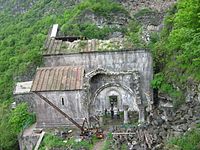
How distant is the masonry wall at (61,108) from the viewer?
21359mm

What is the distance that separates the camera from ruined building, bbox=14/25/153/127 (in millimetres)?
21469

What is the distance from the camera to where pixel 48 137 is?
20.5m

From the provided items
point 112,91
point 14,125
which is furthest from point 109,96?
point 14,125

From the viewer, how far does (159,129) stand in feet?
64.3

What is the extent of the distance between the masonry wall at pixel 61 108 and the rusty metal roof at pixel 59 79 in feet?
0.94

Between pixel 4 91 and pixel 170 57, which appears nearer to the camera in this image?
pixel 170 57

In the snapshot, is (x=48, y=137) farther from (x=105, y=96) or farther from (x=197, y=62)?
(x=197, y=62)

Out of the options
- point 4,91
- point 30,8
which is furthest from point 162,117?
point 30,8

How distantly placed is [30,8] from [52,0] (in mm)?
5143

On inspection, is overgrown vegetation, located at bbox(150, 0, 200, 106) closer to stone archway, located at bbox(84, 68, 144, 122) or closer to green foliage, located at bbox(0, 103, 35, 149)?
stone archway, located at bbox(84, 68, 144, 122)

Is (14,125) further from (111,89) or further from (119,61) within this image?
(119,61)

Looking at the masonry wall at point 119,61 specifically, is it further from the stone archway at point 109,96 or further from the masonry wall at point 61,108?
the masonry wall at point 61,108

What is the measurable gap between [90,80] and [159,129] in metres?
4.55

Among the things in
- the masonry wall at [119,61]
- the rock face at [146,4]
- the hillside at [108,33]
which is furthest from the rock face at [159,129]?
the rock face at [146,4]
